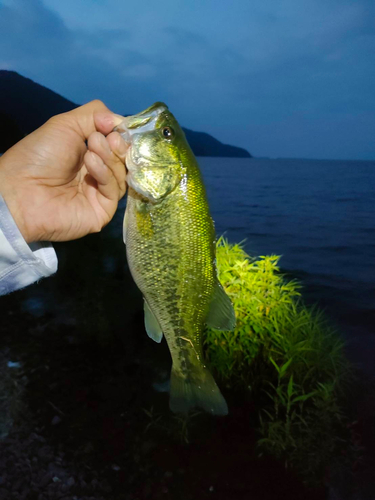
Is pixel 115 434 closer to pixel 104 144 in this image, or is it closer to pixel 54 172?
pixel 54 172

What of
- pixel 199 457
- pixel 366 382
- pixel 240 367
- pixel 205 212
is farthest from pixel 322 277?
pixel 205 212

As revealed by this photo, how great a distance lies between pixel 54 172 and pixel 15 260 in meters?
0.74

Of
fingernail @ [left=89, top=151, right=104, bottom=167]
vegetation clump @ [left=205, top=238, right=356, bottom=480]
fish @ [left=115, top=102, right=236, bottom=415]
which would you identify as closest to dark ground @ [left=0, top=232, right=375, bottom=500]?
vegetation clump @ [left=205, top=238, right=356, bottom=480]

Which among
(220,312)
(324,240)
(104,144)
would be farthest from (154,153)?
(324,240)

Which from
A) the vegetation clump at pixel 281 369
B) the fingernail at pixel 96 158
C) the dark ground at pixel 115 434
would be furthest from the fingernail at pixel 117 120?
the dark ground at pixel 115 434

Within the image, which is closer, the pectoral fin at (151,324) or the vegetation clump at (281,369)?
the pectoral fin at (151,324)

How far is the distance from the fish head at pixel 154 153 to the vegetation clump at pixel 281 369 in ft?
8.90

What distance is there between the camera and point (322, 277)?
30.9 feet

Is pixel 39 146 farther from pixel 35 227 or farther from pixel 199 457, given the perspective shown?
pixel 199 457

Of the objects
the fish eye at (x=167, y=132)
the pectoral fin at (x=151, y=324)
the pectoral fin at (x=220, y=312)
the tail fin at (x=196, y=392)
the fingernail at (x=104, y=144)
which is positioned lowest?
the tail fin at (x=196, y=392)

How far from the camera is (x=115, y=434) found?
13.9 feet

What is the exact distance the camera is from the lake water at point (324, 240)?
7.42 m

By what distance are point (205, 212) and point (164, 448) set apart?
317 centimetres

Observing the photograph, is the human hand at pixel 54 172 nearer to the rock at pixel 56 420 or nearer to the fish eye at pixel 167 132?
the fish eye at pixel 167 132
